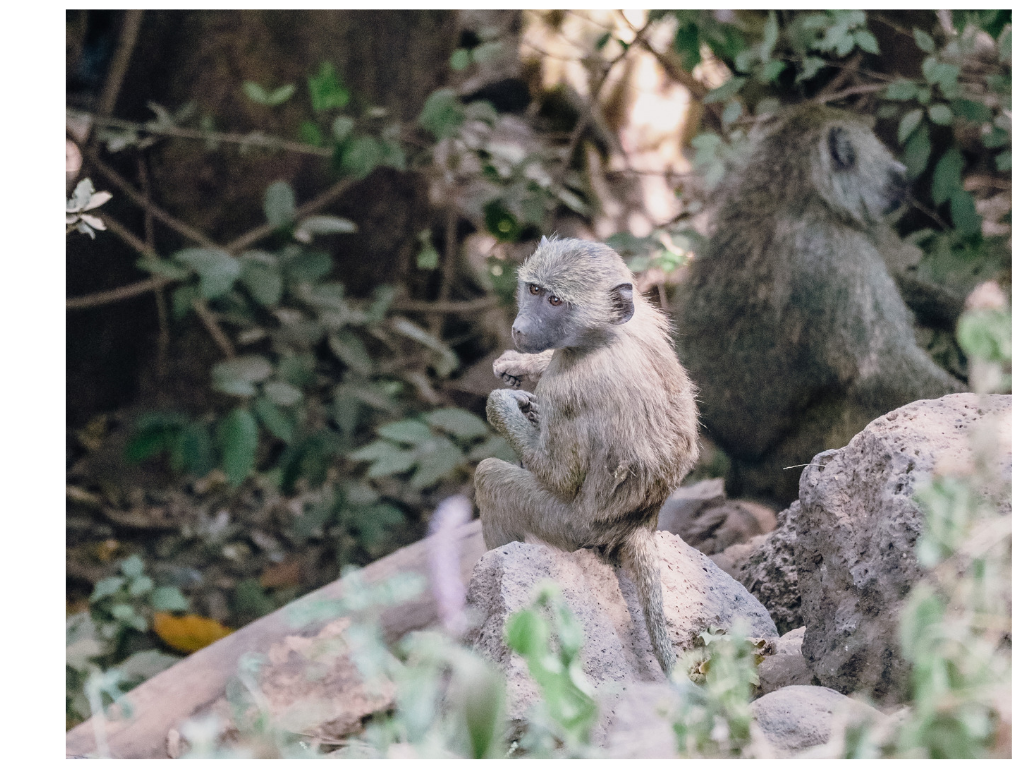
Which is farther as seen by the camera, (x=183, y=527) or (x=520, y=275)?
(x=183, y=527)

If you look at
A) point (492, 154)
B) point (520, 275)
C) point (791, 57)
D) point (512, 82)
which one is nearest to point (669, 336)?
point (520, 275)

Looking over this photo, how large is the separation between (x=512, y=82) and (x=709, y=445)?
9.42 ft

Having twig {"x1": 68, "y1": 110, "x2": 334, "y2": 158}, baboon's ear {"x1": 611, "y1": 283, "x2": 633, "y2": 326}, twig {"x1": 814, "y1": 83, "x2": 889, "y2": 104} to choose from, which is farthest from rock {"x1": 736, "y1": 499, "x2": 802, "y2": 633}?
twig {"x1": 68, "y1": 110, "x2": 334, "y2": 158}

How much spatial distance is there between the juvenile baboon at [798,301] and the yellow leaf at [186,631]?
7.48 feet

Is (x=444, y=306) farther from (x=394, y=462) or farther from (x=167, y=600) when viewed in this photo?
(x=167, y=600)

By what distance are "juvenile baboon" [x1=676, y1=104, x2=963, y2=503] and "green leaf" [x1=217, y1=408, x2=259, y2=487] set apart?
1846 mm

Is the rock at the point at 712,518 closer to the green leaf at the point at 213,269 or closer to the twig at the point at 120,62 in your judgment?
the green leaf at the point at 213,269

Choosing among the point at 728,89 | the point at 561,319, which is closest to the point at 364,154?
the point at 728,89

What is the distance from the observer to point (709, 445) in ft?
11.2

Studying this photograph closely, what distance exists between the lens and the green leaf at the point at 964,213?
131 inches

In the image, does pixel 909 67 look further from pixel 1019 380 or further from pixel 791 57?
pixel 1019 380

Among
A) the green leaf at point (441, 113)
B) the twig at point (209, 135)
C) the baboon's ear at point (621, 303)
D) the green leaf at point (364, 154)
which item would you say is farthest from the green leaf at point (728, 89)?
the twig at point (209, 135)

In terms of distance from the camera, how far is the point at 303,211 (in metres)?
4.85

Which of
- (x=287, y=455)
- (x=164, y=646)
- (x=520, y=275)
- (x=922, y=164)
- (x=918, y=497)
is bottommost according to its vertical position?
(x=164, y=646)
